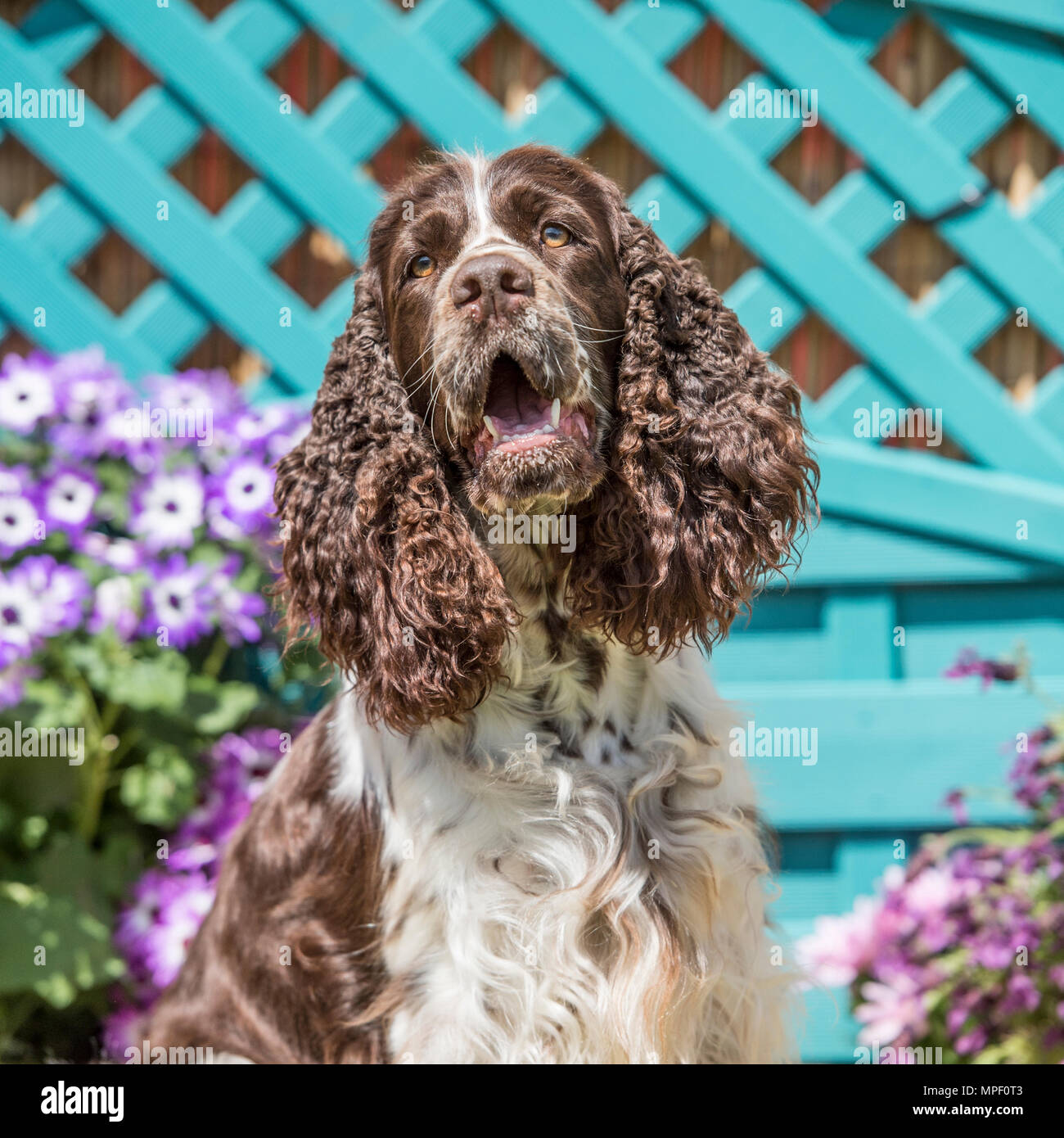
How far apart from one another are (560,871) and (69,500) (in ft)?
6.32

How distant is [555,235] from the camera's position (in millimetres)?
2578

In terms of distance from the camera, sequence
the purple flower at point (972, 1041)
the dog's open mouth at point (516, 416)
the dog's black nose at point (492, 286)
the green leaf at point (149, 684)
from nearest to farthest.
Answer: the dog's black nose at point (492, 286) < the dog's open mouth at point (516, 416) < the purple flower at point (972, 1041) < the green leaf at point (149, 684)

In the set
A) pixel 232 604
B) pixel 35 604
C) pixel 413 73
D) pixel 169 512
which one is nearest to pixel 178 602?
pixel 232 604

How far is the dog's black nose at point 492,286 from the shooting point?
2.38m

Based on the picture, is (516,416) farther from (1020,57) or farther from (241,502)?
(1020,57)

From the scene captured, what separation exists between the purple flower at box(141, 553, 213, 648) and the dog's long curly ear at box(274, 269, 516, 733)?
2.94 feet

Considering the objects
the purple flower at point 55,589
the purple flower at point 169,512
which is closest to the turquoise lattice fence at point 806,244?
the purple flower at point 169,512

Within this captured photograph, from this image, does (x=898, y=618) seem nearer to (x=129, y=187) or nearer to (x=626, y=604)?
(x=626, y=604)

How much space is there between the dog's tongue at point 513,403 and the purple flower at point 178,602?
4.65 ft

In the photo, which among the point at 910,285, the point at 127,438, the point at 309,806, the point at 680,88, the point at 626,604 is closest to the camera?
the point at 626,604

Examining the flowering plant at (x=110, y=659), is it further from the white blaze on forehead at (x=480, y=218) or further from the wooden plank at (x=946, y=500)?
the wooden plank at (x=946, y=500)

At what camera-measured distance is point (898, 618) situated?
405cm

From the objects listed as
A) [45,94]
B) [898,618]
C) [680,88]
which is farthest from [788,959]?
[45,94]

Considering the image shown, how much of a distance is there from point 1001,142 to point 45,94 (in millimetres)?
3090
